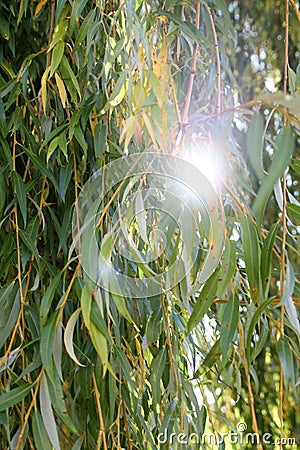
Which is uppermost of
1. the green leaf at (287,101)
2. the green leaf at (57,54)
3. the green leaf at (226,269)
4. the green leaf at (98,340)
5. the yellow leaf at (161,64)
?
the green leaf at (57,54)

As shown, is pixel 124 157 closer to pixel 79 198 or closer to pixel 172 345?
pixel 79 198

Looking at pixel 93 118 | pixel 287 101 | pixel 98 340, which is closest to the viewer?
pixel 287 101

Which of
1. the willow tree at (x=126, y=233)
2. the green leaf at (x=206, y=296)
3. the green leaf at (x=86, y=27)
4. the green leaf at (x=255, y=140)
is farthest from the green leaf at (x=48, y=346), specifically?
the green leaf at (x=86, y=27)

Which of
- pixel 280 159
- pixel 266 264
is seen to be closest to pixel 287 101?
pixel 280 159

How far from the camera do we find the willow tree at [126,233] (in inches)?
23.1

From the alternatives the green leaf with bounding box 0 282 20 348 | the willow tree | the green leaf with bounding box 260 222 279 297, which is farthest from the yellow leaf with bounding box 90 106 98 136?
the green leaf with bounding box 260 222 279 297

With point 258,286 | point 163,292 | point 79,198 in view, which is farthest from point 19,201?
point 258,286

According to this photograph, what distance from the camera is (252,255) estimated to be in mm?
588

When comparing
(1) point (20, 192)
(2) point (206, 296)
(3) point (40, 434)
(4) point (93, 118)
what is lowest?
(3) point (40, 434)

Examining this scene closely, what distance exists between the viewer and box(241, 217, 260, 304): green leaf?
22.7 inches

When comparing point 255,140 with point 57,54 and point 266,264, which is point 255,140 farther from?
point 57,54

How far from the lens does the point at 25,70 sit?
80cm

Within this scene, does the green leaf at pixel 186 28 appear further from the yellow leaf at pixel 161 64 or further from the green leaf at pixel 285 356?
the green leaf at pixel 285 356

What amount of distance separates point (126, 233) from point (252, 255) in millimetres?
117
